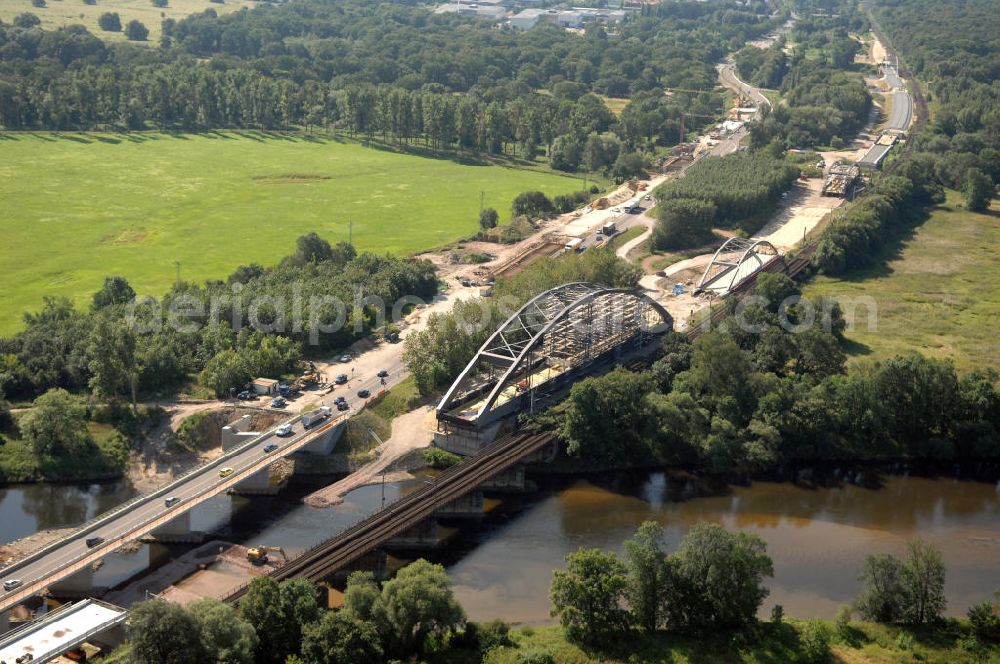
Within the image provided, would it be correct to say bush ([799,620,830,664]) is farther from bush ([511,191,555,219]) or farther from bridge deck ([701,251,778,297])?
bush ([511,191,555,219])

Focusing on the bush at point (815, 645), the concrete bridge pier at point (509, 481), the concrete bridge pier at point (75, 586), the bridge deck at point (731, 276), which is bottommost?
the concrete bridge pier at point (75, 586)

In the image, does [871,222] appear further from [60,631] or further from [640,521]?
[60,631]

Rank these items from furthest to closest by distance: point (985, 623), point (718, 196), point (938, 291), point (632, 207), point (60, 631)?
point (632, 207) < point (718, 196) < point (938, 291) < point (985, 623) < point (60, 631)

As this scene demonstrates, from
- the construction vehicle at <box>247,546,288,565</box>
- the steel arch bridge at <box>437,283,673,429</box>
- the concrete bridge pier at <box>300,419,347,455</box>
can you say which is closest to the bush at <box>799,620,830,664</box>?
the steel arch bridge at <box>437,283,673,429</box>

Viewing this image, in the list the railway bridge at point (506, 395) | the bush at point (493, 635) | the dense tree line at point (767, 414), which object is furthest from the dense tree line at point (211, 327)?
the bush at point (493, 635)

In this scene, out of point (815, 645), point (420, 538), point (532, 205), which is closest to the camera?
point (815, 645)

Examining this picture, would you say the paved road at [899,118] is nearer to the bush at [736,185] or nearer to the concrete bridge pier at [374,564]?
the bush at [736,185]

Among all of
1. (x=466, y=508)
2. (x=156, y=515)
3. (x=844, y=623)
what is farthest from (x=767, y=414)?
(x=156, y=515)

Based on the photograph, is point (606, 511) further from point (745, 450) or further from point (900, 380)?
point (900, 380)
